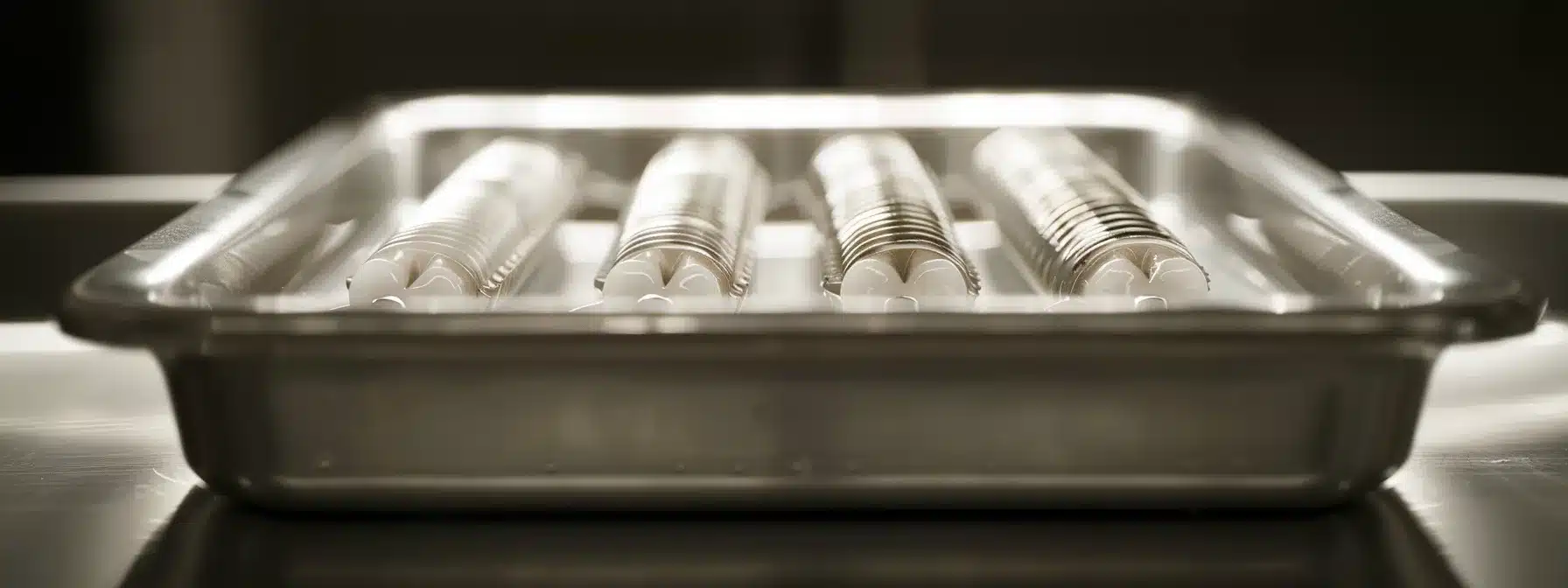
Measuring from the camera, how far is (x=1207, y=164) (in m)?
0.90

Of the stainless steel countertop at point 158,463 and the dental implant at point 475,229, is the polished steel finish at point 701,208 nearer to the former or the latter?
the dental implant at point 475,229

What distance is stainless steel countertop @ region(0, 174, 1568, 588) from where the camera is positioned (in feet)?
1.68

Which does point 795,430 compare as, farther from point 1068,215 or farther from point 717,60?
point 717,60

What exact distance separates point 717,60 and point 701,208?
1.95 ft

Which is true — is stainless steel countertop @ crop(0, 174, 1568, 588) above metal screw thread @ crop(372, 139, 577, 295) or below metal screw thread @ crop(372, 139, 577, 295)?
below

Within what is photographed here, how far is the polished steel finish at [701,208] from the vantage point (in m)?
0.66

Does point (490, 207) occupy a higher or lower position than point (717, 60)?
lower

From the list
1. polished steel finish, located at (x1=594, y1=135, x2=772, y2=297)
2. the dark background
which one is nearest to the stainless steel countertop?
polished steel finish, located at (x1=594, y1=135, x2=772, y2=297)

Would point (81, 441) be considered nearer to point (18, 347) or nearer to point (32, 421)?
point (32, 421)

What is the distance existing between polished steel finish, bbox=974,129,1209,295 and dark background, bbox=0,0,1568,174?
359 millimetres

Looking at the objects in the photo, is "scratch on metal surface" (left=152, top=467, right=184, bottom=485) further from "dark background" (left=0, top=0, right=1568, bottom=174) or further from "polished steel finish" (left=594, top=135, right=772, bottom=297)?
"dark background" (left=0, top=0, right=1568, bottom=174)

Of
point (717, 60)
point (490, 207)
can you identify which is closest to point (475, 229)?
point (490, 207)

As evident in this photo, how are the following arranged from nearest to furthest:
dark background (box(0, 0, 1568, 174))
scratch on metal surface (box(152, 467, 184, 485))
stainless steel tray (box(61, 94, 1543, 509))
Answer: stainless steel tray (box(61, 94, 1543, 509)), scratch on metal surface (box(152, 467, 184, 485)), dark background (box(0, 0, 1568, 174))

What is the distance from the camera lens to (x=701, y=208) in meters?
0.73
